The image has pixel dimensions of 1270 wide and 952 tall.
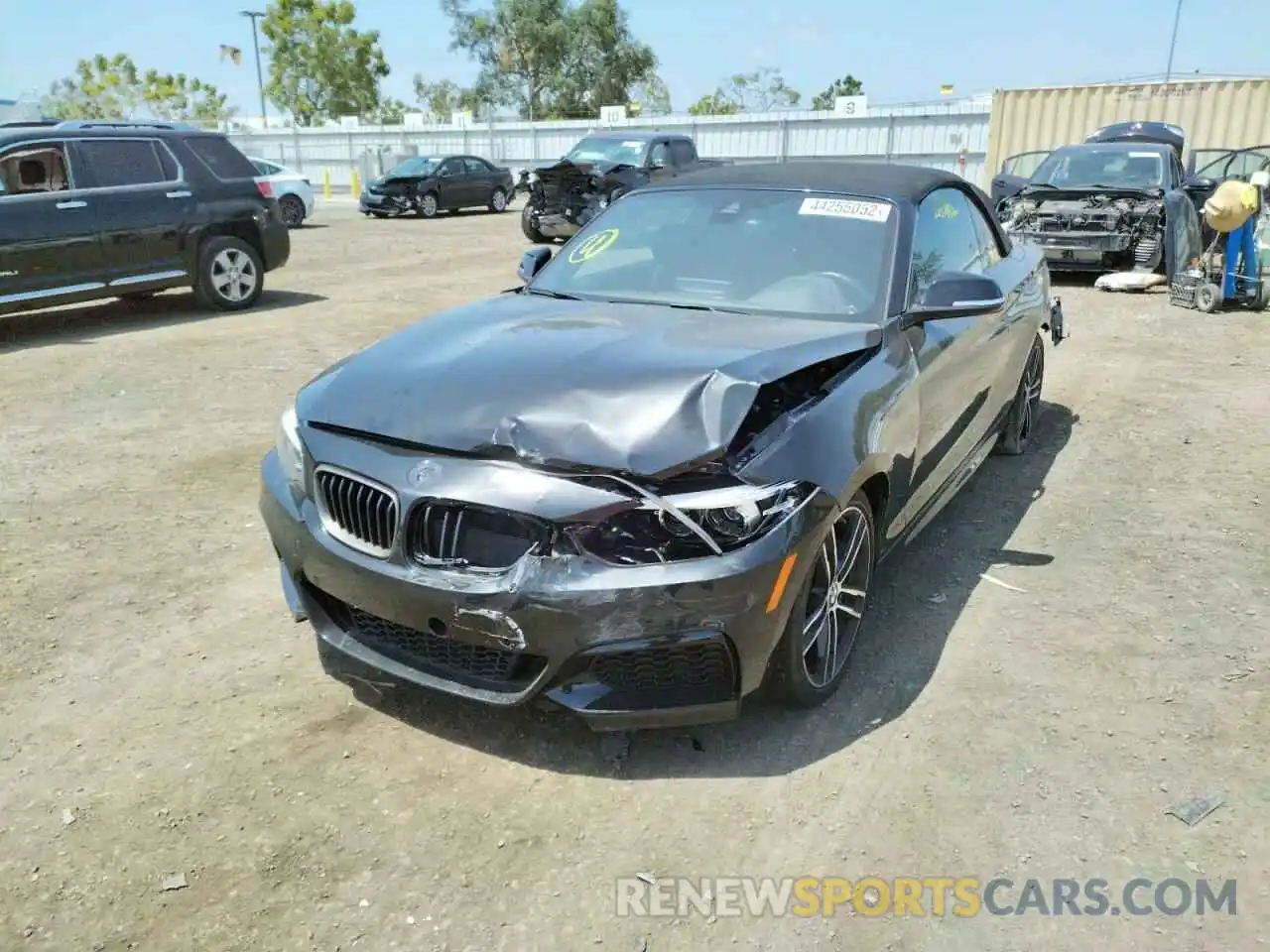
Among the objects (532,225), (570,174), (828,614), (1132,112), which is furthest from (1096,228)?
(828,614)

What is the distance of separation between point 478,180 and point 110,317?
1482 centimetres

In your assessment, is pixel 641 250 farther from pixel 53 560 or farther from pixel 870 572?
pixel 53 560

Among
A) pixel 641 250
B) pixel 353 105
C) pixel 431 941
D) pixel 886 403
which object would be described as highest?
pixel 353 105

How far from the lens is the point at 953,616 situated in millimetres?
3697

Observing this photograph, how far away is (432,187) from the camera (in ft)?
72.9

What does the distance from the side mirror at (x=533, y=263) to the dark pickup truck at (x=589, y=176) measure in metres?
10.3

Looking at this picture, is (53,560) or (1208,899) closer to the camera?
(1208,899)

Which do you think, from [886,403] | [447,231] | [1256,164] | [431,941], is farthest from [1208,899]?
[447,231]

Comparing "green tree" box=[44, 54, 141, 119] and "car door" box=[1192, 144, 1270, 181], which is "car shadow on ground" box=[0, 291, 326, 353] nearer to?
"car door" box=[1192, 144, 1270, 181]

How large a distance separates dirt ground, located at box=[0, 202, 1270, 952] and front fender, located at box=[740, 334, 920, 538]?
0.72 metres

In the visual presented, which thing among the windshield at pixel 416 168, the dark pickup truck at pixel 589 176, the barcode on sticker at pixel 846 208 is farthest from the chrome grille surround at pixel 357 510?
the windshield at pixel 416 168

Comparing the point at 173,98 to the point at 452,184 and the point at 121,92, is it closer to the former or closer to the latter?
the point at 121,92

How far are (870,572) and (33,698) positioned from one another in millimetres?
2793

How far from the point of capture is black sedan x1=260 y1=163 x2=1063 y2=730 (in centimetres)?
249
